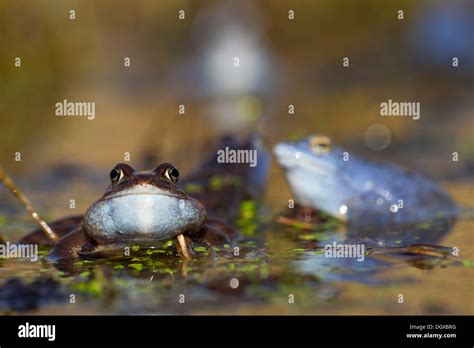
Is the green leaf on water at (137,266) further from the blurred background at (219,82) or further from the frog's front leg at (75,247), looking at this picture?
the blurred background at (219,82)

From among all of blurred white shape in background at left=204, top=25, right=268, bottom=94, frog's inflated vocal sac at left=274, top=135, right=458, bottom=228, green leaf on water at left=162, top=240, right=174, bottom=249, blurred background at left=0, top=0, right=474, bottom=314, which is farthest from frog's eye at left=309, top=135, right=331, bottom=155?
blurred white shape in background at left=204, top=25, right=268, bottom=94

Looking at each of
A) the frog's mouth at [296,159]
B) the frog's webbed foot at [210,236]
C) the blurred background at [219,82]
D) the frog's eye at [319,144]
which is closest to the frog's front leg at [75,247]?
the frog's webbed foot at [210,236]

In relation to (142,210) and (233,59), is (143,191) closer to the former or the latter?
(142,210)

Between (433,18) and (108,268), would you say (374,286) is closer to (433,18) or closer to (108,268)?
(108,268)

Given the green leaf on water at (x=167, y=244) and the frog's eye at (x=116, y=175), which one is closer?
the frog's eye at (x=116, y=175)

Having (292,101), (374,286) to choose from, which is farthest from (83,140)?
(374,286)

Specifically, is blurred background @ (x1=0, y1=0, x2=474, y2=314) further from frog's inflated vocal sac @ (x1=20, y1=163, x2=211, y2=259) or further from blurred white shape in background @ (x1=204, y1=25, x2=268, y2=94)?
frog's inflated vocal sac @ (x1=20, y1=163, x2=211, y2=259)
